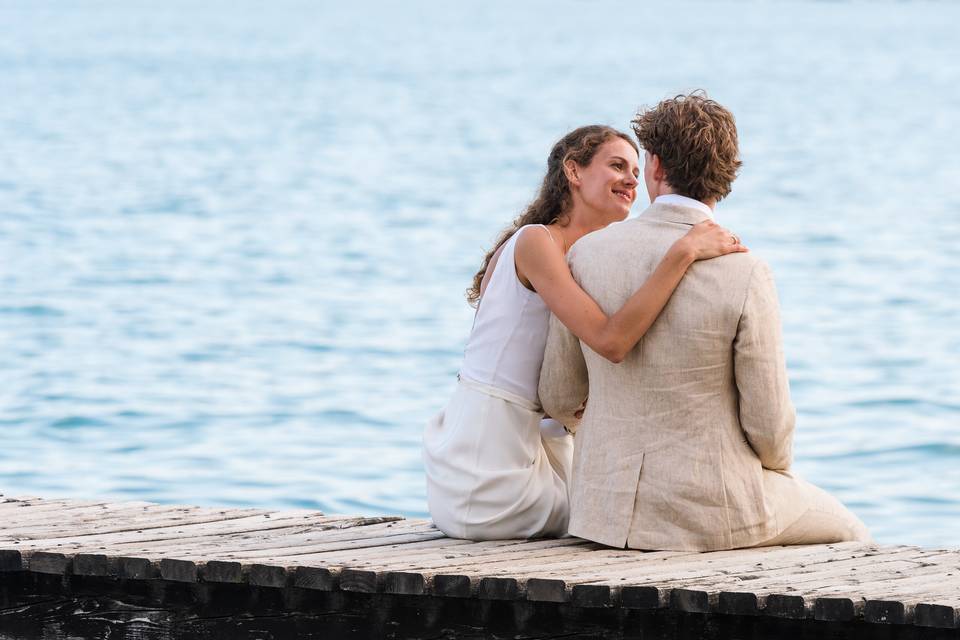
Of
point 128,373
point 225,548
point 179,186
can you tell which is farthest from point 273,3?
point 225,548

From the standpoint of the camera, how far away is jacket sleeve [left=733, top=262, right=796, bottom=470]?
4.32m

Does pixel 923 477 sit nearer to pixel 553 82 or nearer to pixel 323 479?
pixel 323 479

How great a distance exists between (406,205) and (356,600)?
24.2 m

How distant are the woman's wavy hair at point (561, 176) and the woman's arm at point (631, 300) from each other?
1.18ft

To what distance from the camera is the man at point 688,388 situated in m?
4.35

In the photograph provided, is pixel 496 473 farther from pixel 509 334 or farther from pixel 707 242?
pixel 707 242

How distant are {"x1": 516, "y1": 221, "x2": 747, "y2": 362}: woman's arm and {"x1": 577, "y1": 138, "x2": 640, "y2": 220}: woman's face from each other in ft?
1.18

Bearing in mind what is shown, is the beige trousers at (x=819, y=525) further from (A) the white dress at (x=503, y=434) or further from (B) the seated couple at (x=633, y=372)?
(A) the white dress at (x=503, y=434)

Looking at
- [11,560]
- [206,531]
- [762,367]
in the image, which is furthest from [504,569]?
[11,560]

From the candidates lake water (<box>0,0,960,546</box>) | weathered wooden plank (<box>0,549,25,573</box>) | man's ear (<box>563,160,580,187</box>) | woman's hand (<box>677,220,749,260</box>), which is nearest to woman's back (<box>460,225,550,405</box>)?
man's ear (<box>563,160,580,187</box>)

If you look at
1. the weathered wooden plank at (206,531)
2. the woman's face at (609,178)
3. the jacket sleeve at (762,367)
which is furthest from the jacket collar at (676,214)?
the weathered wooden plank at (206,531)

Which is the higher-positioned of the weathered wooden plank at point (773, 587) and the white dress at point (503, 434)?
the white dress at point (503, 434)

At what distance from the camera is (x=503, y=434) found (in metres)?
4.82

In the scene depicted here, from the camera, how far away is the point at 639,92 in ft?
150
